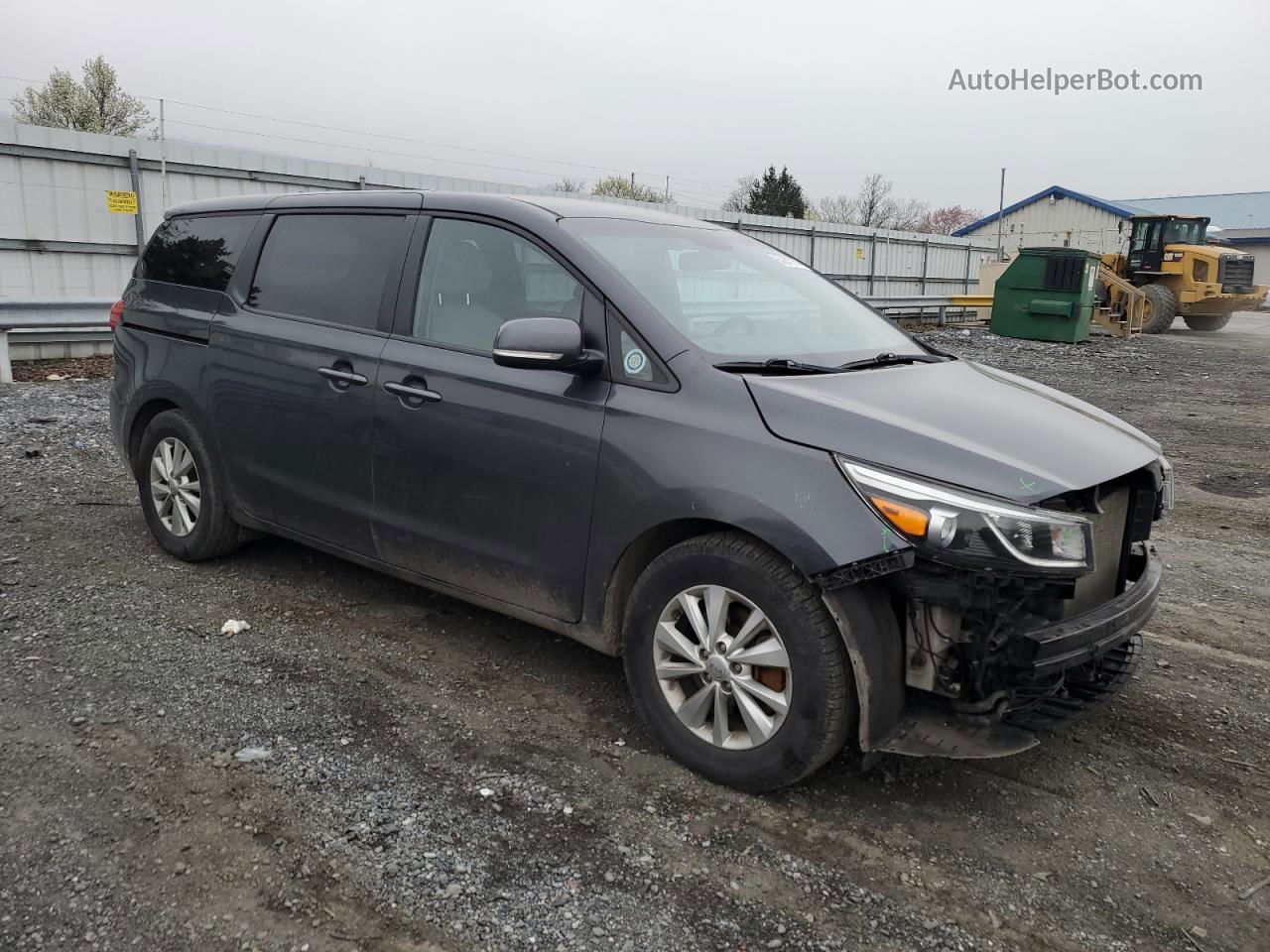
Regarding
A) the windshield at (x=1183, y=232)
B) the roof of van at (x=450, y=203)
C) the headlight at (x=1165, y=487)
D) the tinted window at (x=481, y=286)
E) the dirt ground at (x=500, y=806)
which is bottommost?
the dirt ground at (x=500, y=806)

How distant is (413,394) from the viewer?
3.68m

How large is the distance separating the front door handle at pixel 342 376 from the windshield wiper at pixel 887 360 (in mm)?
1842

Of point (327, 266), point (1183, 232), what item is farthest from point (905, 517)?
point (1183, 232)

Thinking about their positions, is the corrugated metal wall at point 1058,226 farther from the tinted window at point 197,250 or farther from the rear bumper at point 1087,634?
the rear bumper at point 1087,634

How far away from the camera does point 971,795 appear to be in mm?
3072

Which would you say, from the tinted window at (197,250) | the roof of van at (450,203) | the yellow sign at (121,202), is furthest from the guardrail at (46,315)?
the roof of van at (450,203)

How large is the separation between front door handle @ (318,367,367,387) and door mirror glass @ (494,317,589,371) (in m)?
0.92

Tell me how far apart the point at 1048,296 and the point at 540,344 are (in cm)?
1950

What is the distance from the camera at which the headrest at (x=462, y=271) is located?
3.67 metres

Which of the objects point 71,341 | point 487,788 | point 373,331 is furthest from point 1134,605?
point 71,341

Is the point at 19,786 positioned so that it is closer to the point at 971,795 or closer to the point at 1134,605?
the point at 971,795

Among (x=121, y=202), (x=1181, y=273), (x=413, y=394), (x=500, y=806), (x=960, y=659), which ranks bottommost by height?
(x=500, y=806)

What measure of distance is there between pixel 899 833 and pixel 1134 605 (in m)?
1.02

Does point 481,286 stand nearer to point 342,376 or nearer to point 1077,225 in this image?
point 342,376
